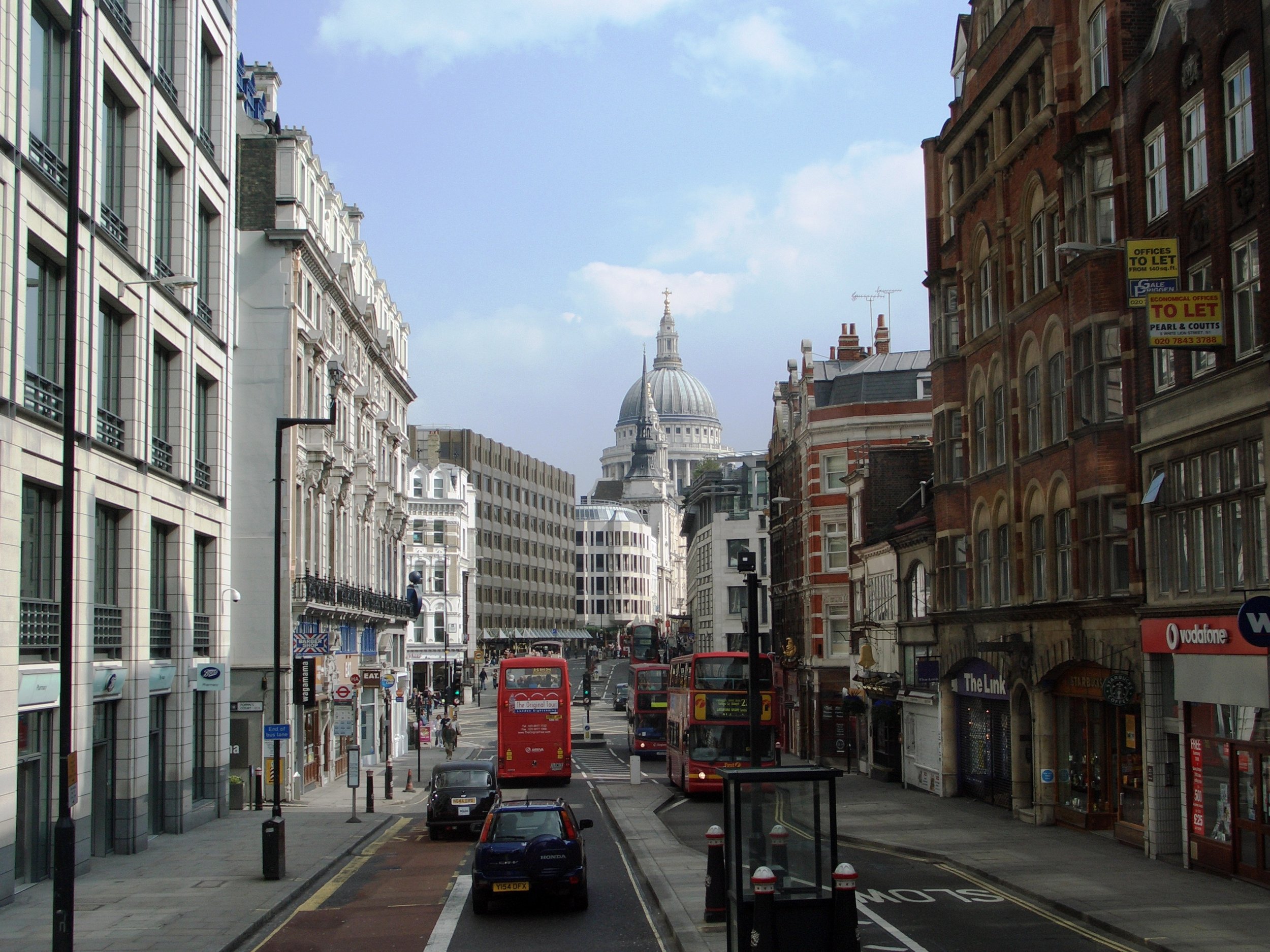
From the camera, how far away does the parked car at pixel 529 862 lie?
20234mm

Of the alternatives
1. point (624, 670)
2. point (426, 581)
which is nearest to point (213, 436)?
point (426, 581)

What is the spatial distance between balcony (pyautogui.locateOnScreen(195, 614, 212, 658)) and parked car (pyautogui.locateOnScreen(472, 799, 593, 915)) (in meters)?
15.1

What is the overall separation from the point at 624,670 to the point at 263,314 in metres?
113

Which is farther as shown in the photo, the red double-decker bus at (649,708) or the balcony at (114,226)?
the red double-decker bus at (649,708)

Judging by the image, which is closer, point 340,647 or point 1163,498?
point 1163,498

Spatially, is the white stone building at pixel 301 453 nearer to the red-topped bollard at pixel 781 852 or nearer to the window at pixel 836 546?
the window at pixel 836 546

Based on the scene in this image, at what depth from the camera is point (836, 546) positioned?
196ft

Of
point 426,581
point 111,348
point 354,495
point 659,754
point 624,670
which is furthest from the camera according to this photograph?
point 624,670

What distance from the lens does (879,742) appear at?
158ft

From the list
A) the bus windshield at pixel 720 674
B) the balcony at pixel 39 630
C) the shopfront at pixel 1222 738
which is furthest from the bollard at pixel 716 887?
the bus windshield at pixel 720 674

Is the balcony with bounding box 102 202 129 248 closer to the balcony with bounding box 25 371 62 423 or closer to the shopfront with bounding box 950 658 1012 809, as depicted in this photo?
the balcony with bounding box 25 371 62 423

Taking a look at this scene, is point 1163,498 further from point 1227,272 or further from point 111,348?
point 111,348

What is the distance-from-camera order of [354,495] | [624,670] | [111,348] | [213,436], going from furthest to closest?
[624,670]
[354,495]
[213,436]
[111,348]

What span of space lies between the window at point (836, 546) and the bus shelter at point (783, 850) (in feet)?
146
